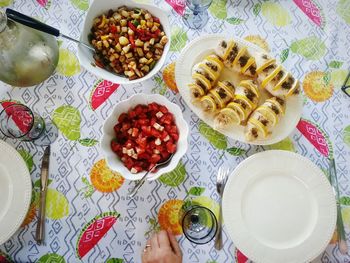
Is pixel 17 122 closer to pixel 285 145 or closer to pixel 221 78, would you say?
pixel 221 78

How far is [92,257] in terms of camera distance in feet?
3.68

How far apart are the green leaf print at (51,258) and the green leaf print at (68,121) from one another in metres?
0.33

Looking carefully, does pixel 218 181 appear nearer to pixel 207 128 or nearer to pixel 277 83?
pixel 207 128

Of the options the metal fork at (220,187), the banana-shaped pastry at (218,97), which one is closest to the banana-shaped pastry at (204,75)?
the banana-shaped pastry at (218,97)

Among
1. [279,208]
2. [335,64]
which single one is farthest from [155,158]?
[335,64]

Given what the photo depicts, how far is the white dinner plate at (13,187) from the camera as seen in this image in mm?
1077

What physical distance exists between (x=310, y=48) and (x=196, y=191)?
21.7 inches

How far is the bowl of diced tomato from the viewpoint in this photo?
105 cm

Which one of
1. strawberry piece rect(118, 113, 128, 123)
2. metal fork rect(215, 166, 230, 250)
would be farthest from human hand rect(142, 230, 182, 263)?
strawberry piece rect(118, 113, 128, 123)

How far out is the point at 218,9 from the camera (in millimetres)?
1241

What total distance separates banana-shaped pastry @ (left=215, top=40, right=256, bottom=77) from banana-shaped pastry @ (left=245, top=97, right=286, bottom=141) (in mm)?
107

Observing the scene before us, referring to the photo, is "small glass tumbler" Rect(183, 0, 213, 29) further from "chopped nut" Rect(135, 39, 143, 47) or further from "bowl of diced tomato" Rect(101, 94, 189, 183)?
"bowl of diced tomato" Rect(101, 94, 189, 183)

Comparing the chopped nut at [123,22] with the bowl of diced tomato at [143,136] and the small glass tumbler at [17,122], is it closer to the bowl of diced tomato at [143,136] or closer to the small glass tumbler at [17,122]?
the bowl of diced tomato at [143,136]

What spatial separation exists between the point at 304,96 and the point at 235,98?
0.75ft
